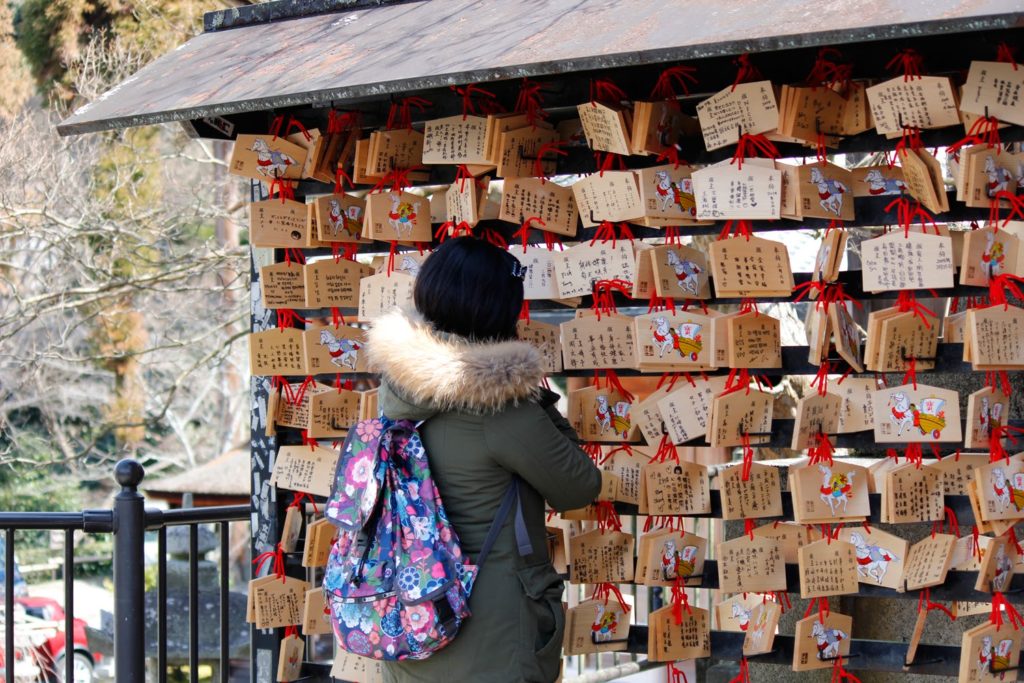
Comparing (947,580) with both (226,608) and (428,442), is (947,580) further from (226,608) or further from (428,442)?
(226,608)

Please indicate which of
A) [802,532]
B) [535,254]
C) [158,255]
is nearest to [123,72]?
[158,255]

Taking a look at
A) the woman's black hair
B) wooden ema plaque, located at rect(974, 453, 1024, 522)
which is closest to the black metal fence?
the woman's black hair

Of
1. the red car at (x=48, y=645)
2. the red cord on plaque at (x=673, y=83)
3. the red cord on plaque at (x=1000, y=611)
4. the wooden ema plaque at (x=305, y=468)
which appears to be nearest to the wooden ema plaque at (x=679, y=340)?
the red cord on plaque at (x=673, y=83)

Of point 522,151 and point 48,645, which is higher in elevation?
point 522,151

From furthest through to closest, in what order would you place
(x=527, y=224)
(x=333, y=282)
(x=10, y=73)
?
(x=10, y=73), (x=333, y=282), (x=527, y=224)

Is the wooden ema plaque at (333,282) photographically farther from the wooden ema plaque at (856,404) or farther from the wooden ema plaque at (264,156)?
the wooden ema plaque at (856,404)

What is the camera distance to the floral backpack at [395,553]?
2.71 metres

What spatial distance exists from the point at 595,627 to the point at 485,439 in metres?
0.94

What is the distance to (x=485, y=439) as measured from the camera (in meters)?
2.77

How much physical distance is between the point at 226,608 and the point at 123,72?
19.8ft

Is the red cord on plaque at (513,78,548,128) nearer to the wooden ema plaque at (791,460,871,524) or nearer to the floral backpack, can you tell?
the floral backpack

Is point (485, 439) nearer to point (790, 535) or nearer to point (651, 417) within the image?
point (651, 417)

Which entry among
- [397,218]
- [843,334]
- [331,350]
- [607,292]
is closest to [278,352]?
[331,350]

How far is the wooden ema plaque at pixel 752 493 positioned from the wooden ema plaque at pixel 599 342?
42cm
